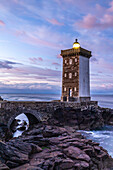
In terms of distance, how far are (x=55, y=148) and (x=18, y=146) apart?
13.3 feet

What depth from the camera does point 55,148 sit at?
53.7 feet

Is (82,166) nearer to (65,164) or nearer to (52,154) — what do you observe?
(65,164)

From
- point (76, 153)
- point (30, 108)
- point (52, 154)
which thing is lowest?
point (76, 153)

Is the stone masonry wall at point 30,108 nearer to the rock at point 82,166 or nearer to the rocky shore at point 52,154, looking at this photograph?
the rocky shore at point 52,154

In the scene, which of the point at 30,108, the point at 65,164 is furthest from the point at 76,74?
the point at 65,164

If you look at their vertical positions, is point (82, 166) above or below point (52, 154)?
below

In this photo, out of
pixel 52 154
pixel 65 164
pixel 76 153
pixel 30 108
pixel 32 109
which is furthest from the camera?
pixel 32 109

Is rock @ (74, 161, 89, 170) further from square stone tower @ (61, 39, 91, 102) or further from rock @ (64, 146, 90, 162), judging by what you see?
square stone tower @ (61, 39, 91, 102)

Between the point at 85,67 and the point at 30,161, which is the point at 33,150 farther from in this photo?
the point at 85,67

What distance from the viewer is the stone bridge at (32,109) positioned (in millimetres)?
26109

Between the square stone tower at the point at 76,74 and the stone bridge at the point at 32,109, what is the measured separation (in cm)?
424

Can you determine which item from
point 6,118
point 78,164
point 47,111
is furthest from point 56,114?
point 78,164

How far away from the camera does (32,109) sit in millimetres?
29141

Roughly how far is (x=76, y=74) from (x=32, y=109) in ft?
51.4
